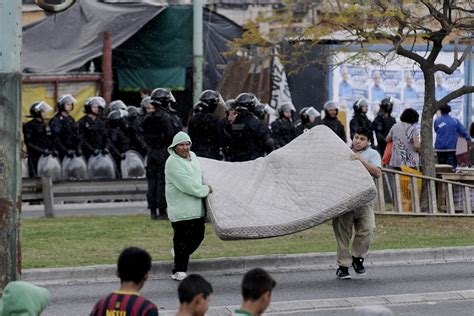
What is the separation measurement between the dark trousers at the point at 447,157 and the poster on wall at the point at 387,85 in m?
4.30

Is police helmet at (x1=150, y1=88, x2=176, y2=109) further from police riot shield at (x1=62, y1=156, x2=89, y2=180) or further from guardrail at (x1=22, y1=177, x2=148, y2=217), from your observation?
police riot shield at (x1=62, y1=156, x2=89, y2=180)

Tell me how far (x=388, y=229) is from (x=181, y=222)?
209 inches

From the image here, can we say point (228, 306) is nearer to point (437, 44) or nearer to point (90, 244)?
point (90, 244)

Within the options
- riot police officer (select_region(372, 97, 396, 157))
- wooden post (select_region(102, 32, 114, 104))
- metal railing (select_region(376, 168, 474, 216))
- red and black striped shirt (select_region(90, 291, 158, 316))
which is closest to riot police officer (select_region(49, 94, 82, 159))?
wooden post (select_region(102, 32, 114, 104))

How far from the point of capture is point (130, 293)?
6.79 meters

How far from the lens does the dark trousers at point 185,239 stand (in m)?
13.8

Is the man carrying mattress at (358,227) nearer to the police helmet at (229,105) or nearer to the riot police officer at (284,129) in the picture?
the police helmet at (229,105)

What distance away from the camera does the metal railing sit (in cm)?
1978

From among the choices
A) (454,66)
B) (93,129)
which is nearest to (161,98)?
(454,66)

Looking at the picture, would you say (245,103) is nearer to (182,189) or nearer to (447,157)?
(182,189)

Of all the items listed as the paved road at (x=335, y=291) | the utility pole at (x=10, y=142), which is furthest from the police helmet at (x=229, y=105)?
the utility pole at (x=10, y=142)

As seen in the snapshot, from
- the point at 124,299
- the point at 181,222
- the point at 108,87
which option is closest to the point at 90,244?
the point at 181,222

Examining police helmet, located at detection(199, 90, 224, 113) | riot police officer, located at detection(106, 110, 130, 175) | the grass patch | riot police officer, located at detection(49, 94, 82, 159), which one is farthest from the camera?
riot police officer, located at detection(106, 110, 130, 175)

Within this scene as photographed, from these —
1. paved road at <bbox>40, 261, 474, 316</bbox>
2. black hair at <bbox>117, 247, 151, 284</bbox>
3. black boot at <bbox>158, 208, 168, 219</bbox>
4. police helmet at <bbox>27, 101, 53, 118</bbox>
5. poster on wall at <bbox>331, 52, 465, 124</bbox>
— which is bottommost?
paved road at <bbox>40, 261, 474, 316</bbox>
